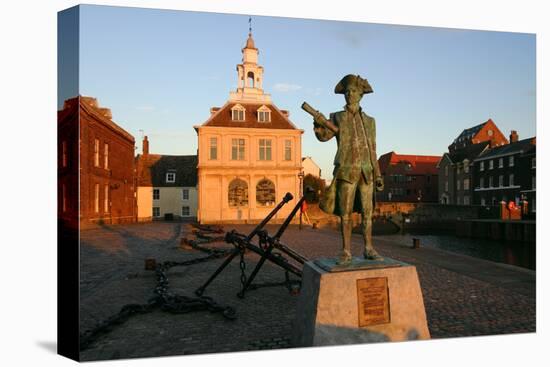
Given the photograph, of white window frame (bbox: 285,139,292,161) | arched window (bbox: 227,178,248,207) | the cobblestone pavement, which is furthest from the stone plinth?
white window frame (bbox: 285,139,292,161)

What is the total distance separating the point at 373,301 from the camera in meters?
4.45

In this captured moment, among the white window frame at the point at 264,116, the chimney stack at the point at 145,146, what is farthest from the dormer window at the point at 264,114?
the chimney stack at the point at 145,146

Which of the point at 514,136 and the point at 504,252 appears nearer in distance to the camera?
the point at 504,252

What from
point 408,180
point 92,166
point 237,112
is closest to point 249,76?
point 237,112

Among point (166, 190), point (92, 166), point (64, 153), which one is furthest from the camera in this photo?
point (166, 190)

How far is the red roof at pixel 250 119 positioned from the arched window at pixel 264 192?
16.6 ft

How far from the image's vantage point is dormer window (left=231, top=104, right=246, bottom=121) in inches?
1213

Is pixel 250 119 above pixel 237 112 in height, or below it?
below

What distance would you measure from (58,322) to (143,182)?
125 feet

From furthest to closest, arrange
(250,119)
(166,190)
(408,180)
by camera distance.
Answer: (408,180) → (166,190) → (250,119)

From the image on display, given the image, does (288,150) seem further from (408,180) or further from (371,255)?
(408,180)

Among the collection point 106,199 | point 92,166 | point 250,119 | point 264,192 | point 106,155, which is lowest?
point 106,199

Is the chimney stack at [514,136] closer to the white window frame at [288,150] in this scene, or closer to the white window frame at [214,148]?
the white window frame at [288,150]

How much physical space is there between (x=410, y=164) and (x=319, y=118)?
60.2 metres
